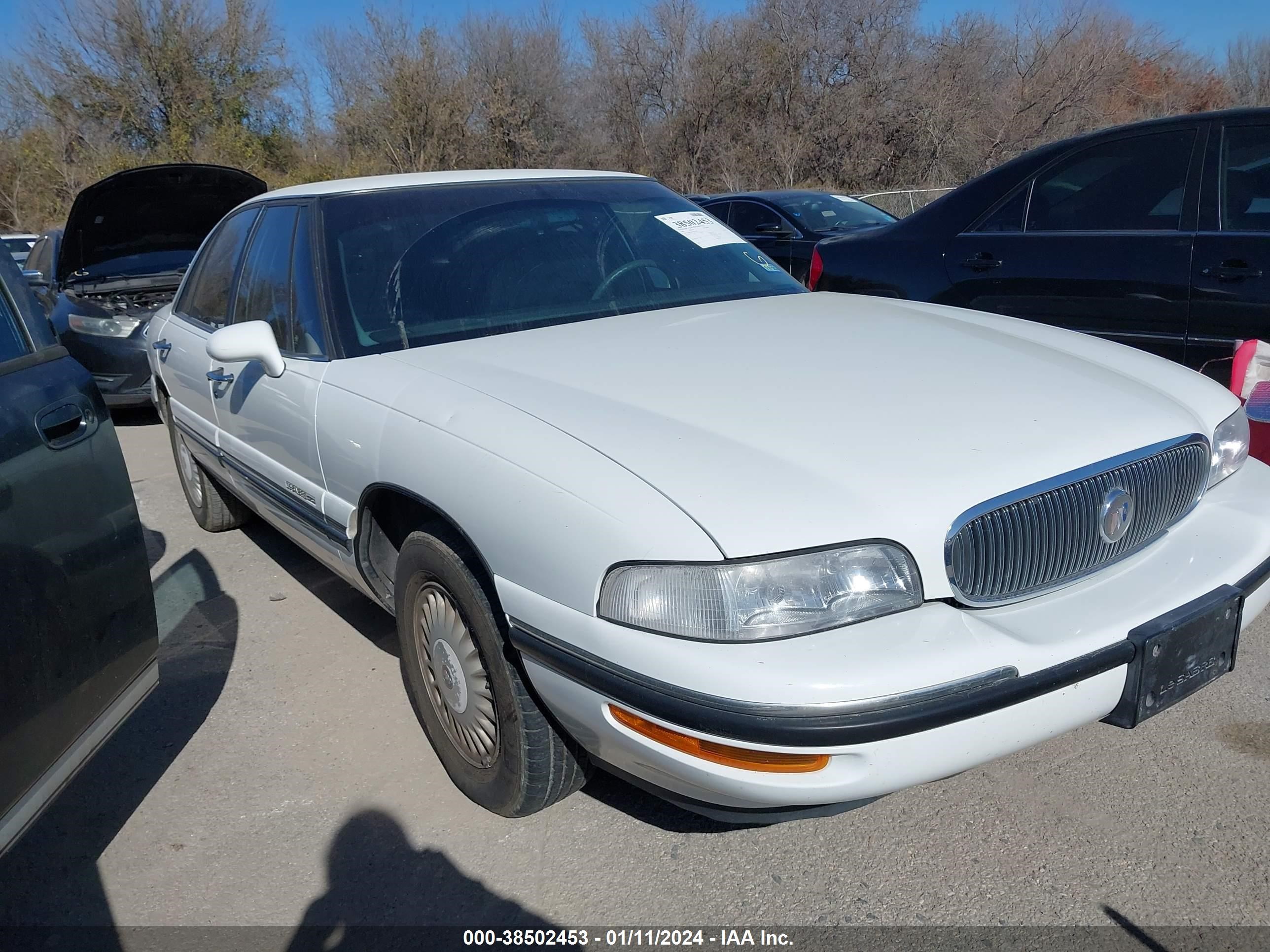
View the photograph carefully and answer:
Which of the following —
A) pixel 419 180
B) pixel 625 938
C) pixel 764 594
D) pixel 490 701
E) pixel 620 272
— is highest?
pixel 419 180

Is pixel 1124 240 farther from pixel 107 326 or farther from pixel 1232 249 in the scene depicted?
pixel 107 326

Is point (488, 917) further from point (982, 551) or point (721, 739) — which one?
point (982, 551)

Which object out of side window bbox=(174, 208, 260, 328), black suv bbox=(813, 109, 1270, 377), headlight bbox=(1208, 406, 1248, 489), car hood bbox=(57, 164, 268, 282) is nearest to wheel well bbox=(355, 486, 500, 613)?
side window bbox=(174, 208, 260, 328)

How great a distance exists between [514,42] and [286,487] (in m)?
30.3

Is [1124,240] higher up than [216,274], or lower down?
lower down

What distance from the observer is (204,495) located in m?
4.82

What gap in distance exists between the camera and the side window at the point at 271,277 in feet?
10.7

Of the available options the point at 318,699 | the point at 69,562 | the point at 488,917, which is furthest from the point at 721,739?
the point at 318,699

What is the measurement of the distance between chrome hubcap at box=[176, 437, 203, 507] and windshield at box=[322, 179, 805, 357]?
6.88 ft

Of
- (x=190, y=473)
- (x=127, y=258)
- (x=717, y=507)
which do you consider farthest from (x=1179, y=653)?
(x=127, y=258)

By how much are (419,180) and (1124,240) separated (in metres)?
2.86

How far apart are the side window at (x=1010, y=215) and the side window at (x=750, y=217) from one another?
17.8 ft

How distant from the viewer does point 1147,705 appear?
6.85 ft

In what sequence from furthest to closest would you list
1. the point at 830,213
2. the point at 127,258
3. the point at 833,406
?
the point at 830,213 → the point at 127,258 → the point at 833,406
